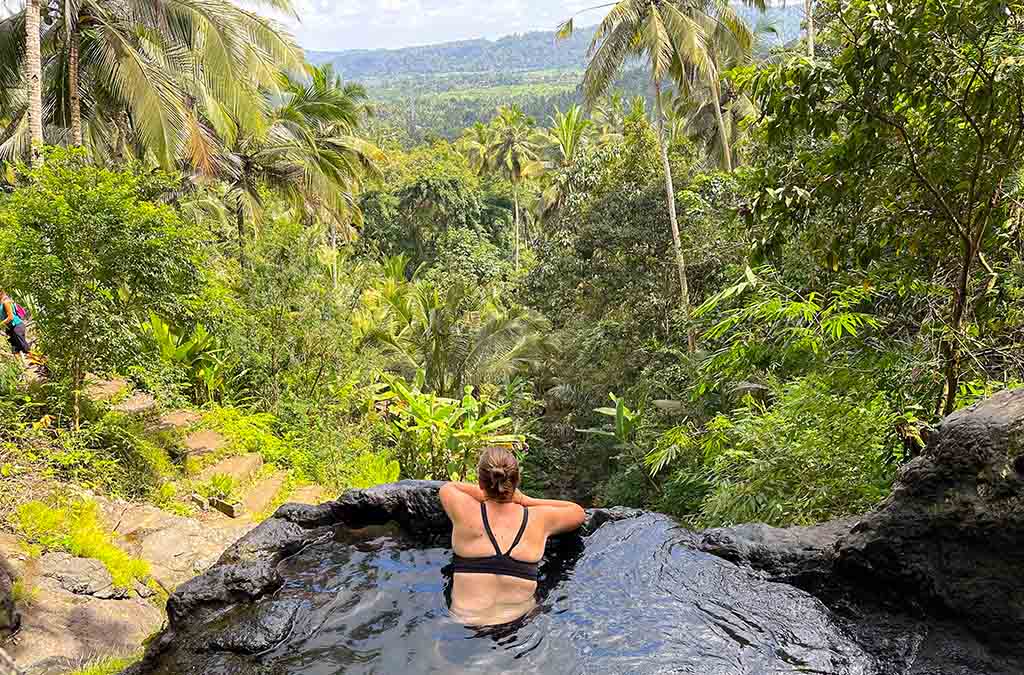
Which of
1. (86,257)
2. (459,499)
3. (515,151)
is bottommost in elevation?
(459,499)

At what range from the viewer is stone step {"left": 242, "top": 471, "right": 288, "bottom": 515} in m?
7.93

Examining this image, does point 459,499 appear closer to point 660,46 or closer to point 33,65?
point 33,65

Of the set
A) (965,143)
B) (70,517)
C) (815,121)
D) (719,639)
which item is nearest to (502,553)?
(719,639)

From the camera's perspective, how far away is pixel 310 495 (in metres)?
8.45

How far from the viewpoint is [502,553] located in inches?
160

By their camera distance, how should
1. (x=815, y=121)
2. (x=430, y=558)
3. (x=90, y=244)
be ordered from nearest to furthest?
(x=815, y=121)
(x=430, y=558)
(x=90, y=244)

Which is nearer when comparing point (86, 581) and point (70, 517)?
point (86, 581)

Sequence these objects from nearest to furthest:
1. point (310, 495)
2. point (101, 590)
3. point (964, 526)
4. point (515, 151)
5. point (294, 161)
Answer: point (964, 526) < point (101, 590) < point (310, 495) < point (294, 161) < point (515, 151)

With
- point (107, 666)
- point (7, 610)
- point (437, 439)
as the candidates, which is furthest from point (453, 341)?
point (107, 666)

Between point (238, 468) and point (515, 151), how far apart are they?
31.0 meters

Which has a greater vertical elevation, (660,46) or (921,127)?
(660,46)

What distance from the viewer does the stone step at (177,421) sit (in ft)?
28.1

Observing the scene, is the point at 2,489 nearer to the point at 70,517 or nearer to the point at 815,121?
the point at 70,517

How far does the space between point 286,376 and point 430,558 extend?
297 inches
